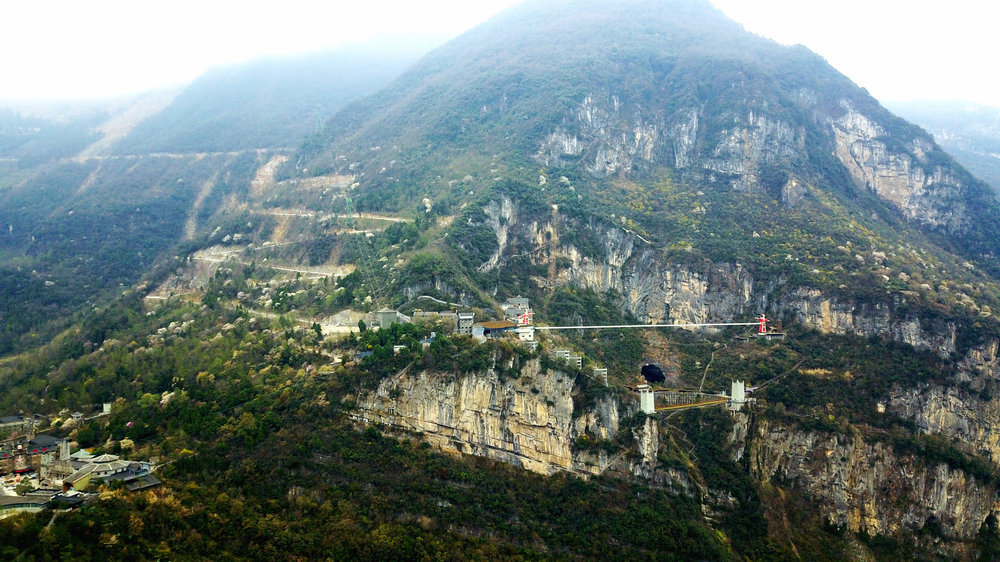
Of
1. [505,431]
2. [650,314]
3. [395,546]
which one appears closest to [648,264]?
[650,314]

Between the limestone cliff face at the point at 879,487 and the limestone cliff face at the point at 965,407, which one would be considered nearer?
the limestone cliff face at the point at 879,487

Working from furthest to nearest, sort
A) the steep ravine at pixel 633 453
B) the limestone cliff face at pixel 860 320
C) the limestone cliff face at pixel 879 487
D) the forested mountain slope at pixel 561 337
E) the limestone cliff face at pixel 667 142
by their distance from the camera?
the limestone cliff face at pixel 667 142, the limestone cliff face at pixel 860 320, the limestone cliff face at pixel 879 487, the steep ravine at pixel 633 453, the forested mountain slope at pixel 561 337

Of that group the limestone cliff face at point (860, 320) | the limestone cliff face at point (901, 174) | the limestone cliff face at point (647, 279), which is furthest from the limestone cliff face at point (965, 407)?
the limestone cliff face at point (901, 174)

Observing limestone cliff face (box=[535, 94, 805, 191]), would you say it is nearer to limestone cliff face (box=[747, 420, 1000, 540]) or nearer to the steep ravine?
limestone cliff face (box=[747, 420, 1000, 540])

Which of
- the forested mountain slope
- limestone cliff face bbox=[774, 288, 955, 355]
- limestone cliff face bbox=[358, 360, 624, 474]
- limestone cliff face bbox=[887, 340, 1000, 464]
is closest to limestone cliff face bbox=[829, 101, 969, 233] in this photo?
the forested mountain slope

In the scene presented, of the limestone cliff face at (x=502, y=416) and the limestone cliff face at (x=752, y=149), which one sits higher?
the limestone cliff face at (x=752, y=149)

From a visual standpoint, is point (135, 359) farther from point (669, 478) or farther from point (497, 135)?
point (497, 135)

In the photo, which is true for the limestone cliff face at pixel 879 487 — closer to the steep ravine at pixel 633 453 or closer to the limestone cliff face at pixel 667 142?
the steep ravine at pixel 633 453
